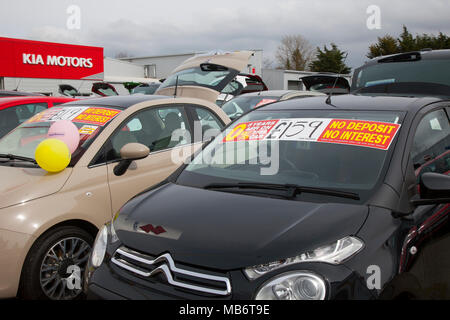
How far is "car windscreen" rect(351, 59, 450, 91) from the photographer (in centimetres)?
536

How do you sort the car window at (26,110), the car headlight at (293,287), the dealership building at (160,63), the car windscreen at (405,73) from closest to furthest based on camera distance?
the car headlight at (293,287) < the car windscreen at (405,73) < the car window at (26,110) < the dealership building at (160,63)

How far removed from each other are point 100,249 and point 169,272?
667 millimetres

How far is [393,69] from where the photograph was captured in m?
5.79

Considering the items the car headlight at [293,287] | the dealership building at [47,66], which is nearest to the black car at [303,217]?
the car headlight at [293,287]

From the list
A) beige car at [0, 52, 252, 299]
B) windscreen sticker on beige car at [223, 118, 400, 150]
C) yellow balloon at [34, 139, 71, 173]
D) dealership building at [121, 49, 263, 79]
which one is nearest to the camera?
windscreen sticker on beige car at [223, 118, 400, 150]

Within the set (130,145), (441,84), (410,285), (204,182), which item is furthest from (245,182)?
(441,84)

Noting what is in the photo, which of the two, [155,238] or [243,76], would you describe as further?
[243,76]

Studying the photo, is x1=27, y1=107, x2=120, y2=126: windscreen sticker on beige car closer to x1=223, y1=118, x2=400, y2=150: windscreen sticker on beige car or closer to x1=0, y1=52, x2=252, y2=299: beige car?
x1=0, y1=52, x2=252, y2=299: beige car

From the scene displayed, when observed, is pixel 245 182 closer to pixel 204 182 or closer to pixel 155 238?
pixel 204 182

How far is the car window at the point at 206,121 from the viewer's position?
4.80m

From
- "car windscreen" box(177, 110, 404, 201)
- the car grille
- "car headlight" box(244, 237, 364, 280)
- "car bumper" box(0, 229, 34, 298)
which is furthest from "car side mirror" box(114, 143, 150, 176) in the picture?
"car headlight" box(244, 237, 364, 280)

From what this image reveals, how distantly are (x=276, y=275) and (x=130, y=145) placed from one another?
7.04 feet

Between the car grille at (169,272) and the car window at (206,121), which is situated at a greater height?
the car window at (206,121)

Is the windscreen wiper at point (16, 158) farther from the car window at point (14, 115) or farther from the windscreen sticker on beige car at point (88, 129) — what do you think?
the car window at point (14, 115)
